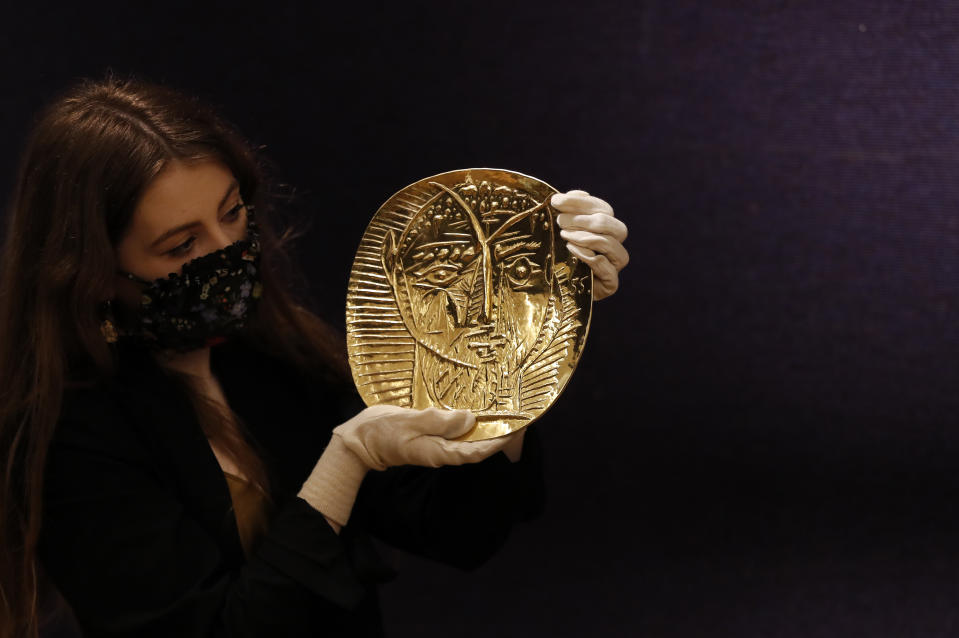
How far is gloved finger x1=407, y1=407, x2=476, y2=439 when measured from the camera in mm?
1556

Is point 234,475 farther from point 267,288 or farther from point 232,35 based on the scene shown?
point 232,35

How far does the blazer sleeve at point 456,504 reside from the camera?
1.73 metres

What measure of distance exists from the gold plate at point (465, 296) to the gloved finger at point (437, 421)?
49mm

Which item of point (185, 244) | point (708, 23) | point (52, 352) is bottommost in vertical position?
point (52, 352)

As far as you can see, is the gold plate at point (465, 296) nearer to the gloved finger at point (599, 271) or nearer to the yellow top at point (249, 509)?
the gloved finger at point (599, 271)

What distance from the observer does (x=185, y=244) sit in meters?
1.59

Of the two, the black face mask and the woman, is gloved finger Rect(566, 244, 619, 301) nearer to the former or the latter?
the woman

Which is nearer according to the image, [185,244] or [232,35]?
[185,244]

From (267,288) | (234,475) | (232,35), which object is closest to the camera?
(234,475)

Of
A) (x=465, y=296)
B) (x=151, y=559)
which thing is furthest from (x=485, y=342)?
(x=151, y=559)

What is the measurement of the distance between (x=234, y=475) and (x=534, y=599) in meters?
1.23

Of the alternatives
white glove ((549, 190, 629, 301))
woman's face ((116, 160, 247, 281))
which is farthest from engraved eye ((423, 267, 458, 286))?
woman's face ((116, 160, 247, 281))

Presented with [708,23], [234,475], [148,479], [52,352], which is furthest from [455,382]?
[708,23]

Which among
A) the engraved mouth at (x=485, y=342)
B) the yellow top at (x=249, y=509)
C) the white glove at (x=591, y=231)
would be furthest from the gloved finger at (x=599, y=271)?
the yellow top at (x=249, y=509)
